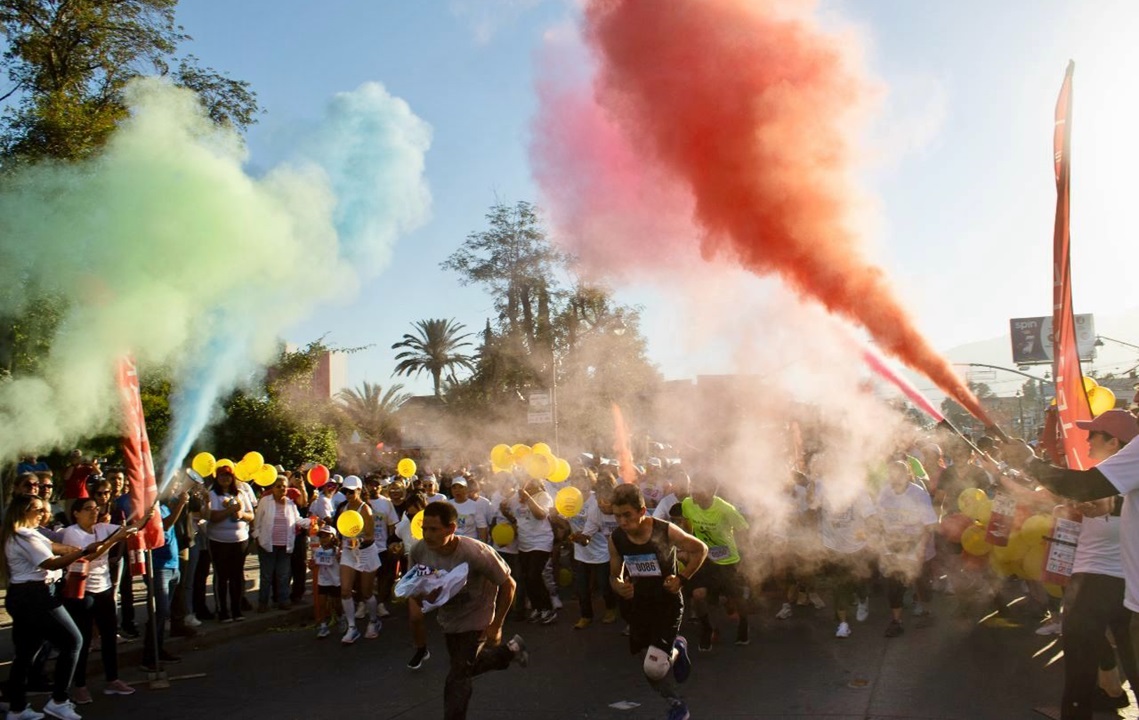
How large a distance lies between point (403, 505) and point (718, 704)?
623 centimetres

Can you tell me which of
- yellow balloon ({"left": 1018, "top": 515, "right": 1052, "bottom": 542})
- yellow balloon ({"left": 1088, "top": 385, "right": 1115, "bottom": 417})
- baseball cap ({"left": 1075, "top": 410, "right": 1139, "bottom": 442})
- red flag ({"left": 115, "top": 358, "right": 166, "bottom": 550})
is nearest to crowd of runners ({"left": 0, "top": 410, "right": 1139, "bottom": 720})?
baseball cap ({"left": 1075, "top": 410, "right": 1139, "bottom": 442})

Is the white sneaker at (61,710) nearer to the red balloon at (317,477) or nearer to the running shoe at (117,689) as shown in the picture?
the running shoe at (117,689)

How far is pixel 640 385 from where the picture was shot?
2412 cm

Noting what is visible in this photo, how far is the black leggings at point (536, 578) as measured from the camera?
32.3 ft

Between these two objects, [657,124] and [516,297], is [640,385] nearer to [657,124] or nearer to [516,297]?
[516,297]

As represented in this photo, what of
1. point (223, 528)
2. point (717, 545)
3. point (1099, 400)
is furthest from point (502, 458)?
point (1099, 400)

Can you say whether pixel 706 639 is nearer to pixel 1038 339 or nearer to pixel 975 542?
pixel 975 542

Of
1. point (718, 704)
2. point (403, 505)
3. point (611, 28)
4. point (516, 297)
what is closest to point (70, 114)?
point (403, 505)

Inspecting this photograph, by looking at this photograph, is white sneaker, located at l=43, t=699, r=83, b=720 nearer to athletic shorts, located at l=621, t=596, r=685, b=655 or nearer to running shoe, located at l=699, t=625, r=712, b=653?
athletic shorts, located at l=621, t=596, r=685, b=655

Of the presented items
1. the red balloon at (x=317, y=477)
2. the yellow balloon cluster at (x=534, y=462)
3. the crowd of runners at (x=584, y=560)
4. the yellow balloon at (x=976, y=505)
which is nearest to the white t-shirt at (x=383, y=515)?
the crowd of runners at (x=584, y=560)

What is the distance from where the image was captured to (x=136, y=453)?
6.50 m

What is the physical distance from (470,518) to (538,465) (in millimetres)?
1048

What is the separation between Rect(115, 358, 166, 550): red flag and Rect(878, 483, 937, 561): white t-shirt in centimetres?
666

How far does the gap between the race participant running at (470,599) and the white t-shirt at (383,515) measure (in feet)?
15.3
